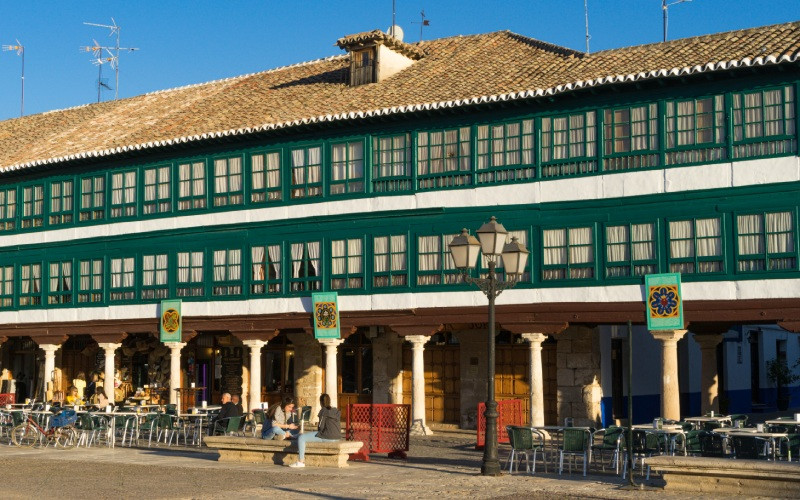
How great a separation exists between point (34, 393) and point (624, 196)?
2475 centimetres

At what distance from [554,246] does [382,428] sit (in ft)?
23.3

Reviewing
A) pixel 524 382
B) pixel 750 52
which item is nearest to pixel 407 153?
pixel 524 382

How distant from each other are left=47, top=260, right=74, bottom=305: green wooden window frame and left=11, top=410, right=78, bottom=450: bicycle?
1066cm

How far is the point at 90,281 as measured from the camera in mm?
33688

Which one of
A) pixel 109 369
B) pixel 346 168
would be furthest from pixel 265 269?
pixel 109 369

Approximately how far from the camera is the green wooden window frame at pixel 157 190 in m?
32.1

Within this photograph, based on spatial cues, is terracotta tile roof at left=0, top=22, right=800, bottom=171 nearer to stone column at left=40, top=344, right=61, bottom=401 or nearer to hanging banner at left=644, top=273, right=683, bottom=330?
hanging banner at left=644, top=273, right=683, bottom=330

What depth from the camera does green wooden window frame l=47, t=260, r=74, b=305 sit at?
112 feet

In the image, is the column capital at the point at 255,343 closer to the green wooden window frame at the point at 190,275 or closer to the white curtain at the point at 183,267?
the green wooden window frame at the point at 190,275

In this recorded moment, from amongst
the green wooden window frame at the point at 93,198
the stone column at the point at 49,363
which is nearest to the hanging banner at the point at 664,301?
the green wooden window frame at the point at 93,198

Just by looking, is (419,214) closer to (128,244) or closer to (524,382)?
(524,382)

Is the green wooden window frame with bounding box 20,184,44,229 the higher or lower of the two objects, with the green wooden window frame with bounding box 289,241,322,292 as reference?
higher

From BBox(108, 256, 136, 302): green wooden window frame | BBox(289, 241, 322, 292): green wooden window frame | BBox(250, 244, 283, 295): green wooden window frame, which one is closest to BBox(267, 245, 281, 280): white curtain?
BBox(250, 244, 283, 295): green wooden window frame

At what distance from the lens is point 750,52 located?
907 inches
